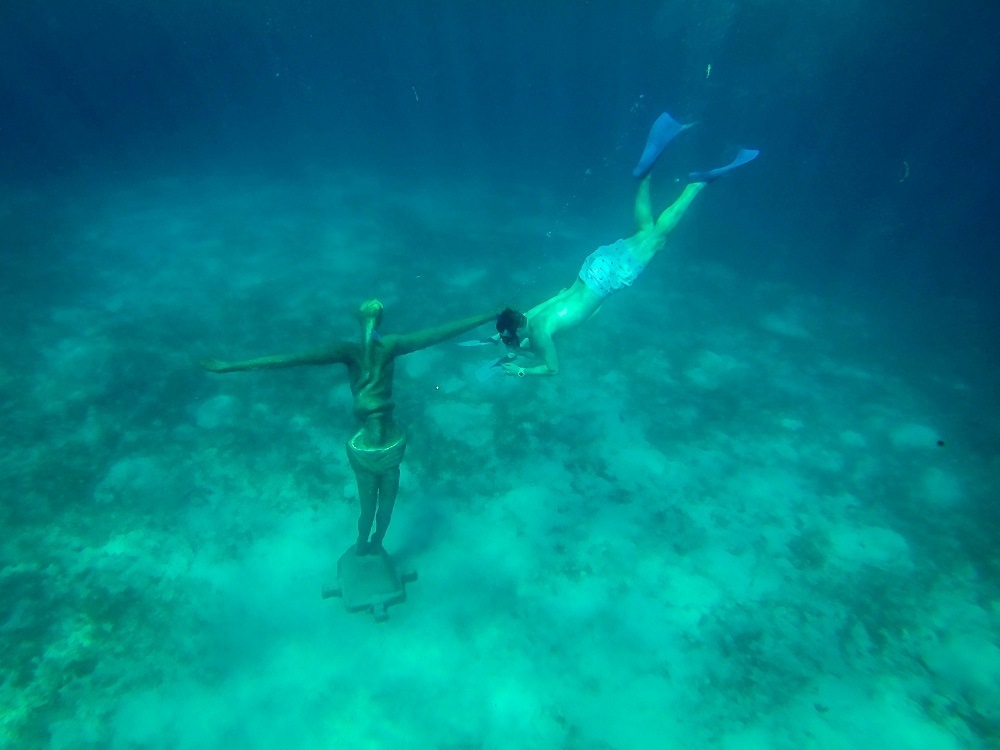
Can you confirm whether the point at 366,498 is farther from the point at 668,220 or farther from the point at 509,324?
the point at 668,220

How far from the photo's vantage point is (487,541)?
7.01m

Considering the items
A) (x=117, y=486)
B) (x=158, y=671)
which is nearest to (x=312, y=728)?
(x=158, y=671)

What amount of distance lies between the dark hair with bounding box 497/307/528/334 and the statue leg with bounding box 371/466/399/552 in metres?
1.91

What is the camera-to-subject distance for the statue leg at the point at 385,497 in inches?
205

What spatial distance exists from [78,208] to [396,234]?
35.0 ft

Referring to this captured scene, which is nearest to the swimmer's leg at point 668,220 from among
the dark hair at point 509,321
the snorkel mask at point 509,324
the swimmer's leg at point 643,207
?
the swimmer's leg at point 643,207

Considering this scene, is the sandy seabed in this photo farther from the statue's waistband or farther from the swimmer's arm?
the statue's waistband

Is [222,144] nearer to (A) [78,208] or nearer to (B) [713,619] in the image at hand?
(A) [78,208]

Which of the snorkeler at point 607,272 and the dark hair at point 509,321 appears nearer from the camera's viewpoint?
the dark hair at point 509,321

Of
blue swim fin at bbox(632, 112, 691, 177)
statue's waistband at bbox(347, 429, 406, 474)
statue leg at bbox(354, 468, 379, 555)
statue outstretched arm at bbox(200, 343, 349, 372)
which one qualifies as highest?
blue swim fin at bbox(632, 112, 691, 177)

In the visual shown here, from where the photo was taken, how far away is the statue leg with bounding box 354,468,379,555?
5.10 m

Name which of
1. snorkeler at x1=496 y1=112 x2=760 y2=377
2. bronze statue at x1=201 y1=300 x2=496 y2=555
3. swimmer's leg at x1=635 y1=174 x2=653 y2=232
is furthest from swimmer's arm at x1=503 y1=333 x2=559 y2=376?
swimmer's leg at x1=635 y1=174 x2=653 y2=232

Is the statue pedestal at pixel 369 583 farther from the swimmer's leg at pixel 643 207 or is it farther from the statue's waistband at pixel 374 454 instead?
the swimmer's leg at pixel 643 207

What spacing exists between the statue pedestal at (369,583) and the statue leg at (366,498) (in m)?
0.30
